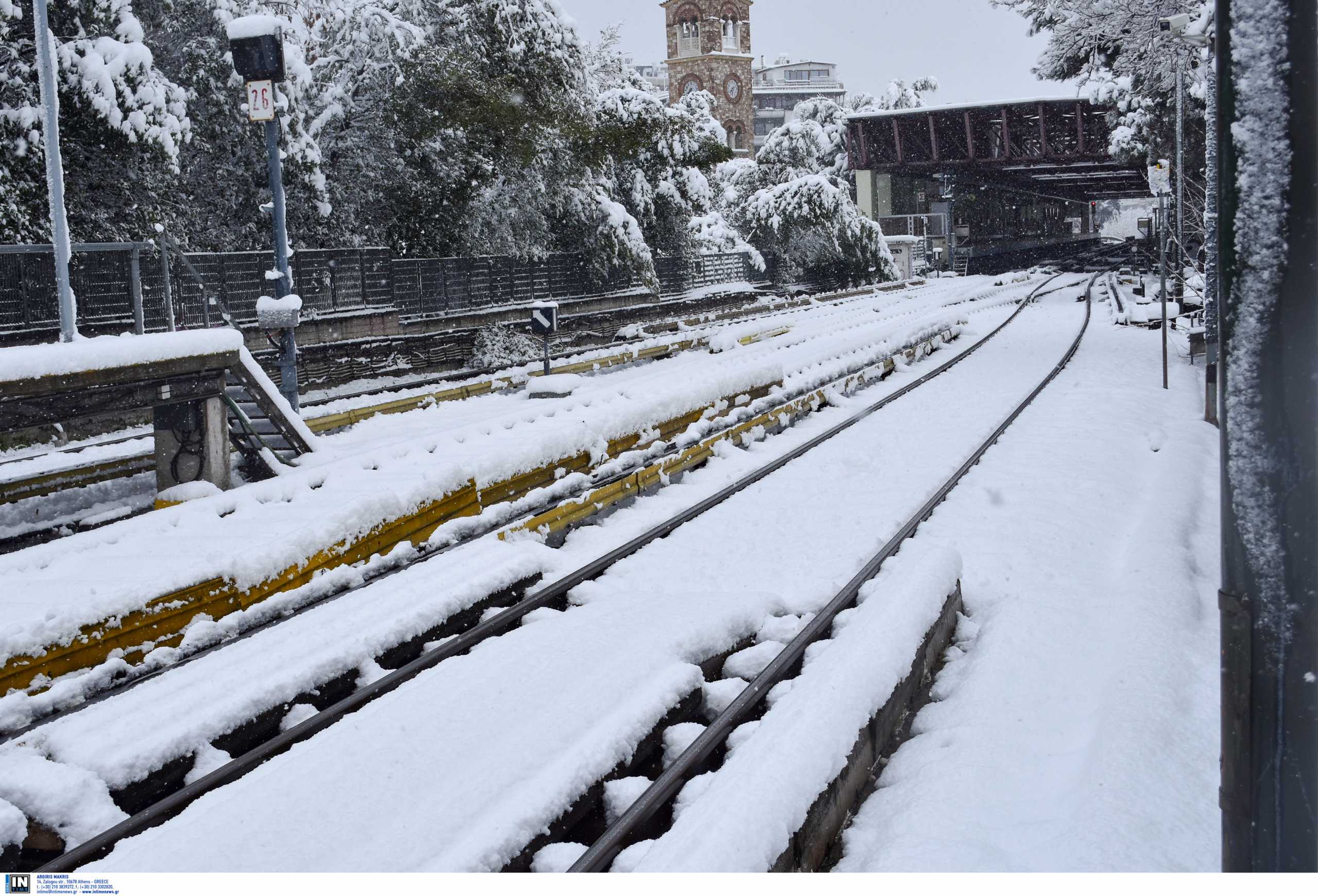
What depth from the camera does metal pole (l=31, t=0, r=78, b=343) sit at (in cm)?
1241

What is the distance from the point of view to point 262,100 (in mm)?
11828

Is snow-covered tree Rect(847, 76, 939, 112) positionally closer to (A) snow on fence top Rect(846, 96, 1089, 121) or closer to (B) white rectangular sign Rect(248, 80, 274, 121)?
(A) snow on fence top Rect(846, 96, 1089, 121)

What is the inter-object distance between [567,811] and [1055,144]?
59.0 m

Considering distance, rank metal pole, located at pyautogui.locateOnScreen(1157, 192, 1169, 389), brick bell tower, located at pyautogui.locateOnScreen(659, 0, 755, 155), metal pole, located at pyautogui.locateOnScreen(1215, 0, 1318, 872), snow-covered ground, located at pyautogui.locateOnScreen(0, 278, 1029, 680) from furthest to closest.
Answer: brick bell tower, located at pyautogui.locateOnScreen(659, 0, 755, 155)
metal pole, located at pyautogui.locateOnScreen(1157, 192, 1169, 389)
snow-covered ground, located at pyautogui.locateOnScreen(0, 278, 1029, 680)
metal pole, located at pyautogui.locateOnScreen(1215, 0, 1318, 872)

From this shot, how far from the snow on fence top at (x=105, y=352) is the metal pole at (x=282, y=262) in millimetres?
2974

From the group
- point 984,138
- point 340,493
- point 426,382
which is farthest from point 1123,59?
point 984,138

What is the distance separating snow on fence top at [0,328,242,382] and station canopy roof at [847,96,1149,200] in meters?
46.5

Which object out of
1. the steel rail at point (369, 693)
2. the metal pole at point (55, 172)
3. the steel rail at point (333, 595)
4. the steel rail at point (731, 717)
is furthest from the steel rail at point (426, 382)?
the steel rail at point (731, 717)

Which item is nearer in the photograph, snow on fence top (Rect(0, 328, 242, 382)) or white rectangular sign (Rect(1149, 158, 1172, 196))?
snow on fence top (Rect(0, 328, 242, 382))

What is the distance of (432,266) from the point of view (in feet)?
82.9

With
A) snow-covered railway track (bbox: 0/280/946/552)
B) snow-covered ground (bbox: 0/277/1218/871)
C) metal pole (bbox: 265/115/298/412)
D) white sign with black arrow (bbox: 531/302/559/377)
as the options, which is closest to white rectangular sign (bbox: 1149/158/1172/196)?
snow-covered railway track (bbox: 0/280/946/552)

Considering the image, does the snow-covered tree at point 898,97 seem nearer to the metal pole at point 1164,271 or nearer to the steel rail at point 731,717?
the metal pole at point 1164,271
